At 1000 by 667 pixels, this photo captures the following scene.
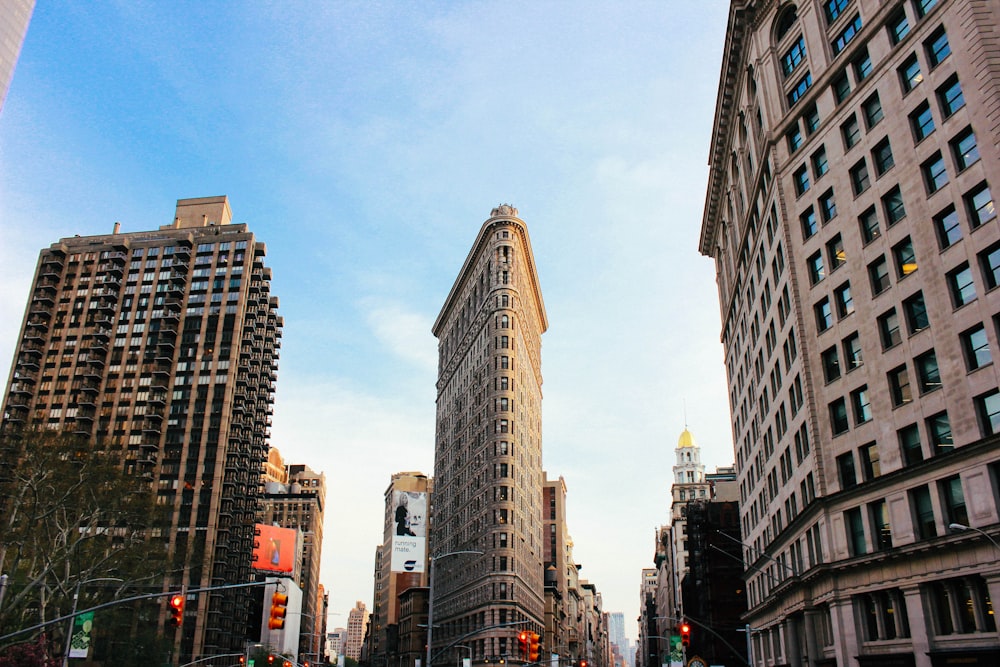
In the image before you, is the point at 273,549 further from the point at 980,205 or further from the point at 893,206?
the point at 980,205

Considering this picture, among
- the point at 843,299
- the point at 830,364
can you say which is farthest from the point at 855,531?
the point at 843,299

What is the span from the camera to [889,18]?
4003cm

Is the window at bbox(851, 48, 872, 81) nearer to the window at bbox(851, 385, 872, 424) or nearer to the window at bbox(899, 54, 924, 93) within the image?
the window at bbox(899, 54, 924, 93)

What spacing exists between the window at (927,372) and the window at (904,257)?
160 inches

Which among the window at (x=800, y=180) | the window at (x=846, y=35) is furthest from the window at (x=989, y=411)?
the window at (x=846, y=35)

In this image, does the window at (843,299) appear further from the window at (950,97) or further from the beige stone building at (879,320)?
the window at (950,97)

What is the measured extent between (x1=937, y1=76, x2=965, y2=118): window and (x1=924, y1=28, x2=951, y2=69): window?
146cm

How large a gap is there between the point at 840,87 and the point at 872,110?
413 centimetres

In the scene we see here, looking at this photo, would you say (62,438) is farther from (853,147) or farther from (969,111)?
(969,111)

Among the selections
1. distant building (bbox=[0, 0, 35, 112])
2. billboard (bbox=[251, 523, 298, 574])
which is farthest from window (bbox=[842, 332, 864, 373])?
billboard (bbox=[251, 523, 298, 574])

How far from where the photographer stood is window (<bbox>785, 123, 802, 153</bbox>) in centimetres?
4812

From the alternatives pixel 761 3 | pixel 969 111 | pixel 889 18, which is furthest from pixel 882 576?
pixel 761 3

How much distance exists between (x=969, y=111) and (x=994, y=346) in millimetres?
10340

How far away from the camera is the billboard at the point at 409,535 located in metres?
74.0
